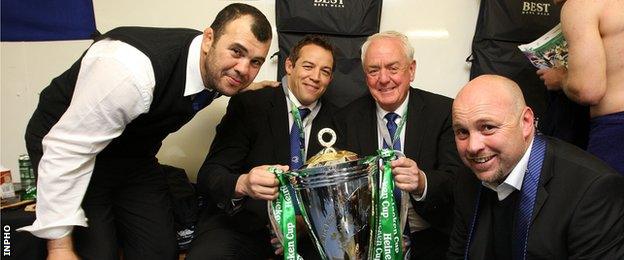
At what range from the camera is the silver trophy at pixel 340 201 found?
111 centimetres

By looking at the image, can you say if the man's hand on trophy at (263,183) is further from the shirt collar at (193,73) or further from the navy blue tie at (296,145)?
the navy blue tie at (296,145)

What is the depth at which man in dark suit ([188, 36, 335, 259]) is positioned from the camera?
5.08 feet

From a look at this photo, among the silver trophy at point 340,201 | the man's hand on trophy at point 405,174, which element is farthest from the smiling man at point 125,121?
the man's hand on trophy at point 405,174

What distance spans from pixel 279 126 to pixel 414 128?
521mm

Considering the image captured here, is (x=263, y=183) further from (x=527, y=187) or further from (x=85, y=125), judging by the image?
(x=527, y=187)

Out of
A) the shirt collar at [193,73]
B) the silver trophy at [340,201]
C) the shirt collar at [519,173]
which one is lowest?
the silver trophy at [340,201]

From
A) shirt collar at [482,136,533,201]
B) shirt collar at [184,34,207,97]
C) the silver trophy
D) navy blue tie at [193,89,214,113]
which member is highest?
shirt collar at [184,34,207,97]

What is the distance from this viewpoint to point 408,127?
1.55 metres

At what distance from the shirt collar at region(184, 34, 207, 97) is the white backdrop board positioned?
0.83 meters

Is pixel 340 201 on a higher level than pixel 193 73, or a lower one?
lower

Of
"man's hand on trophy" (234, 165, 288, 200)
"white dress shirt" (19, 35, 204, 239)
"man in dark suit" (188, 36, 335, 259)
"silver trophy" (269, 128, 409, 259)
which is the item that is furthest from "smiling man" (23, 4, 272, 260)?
"silver trophy" (269, 128, 409, 259)

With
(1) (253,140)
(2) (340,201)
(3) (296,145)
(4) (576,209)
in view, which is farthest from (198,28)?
(4) (576,209)

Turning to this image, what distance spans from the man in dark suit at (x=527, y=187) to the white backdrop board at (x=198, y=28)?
112 centimetres

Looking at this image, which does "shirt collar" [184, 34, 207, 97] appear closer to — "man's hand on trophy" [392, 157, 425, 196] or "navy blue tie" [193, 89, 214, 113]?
"navy blue tie" [193, 89, 214, 113]
